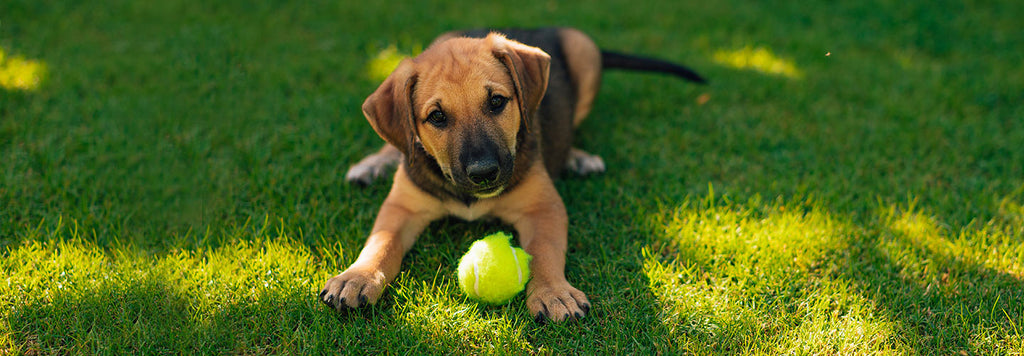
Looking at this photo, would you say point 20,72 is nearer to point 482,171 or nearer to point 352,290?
point 352,290

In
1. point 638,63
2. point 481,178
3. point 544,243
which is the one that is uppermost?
point 481,178

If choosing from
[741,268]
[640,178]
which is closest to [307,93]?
[640,178]

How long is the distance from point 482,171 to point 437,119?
485mm

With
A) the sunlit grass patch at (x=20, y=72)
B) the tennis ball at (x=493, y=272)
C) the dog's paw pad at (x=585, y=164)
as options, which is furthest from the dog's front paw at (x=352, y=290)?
the sunlit grass patch at (x=20, y=72)

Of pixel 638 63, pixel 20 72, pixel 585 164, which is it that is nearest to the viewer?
pixel 585 164

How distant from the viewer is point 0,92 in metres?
5.63

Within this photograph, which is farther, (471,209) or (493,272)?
(471,209)

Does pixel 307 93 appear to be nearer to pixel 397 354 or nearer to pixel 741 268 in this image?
pixel 397 354

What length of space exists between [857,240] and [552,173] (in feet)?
6.82

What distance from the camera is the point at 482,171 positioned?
10.9ft

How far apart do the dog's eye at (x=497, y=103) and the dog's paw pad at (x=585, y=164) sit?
1424 millimetres

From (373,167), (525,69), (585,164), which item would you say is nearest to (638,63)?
(585,164)

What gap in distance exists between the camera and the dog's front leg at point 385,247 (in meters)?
3.25

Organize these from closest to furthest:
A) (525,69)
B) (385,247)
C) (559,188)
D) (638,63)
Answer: (385,247) → (525,69) → (559,188) → (638,63)
